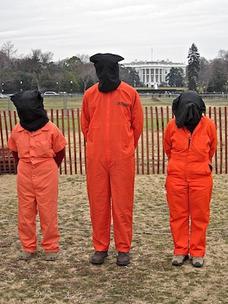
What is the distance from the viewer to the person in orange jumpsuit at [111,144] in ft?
15.5

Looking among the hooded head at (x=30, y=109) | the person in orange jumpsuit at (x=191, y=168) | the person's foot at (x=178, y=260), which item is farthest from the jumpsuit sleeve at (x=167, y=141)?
the hooded head at (x=30, y=109)

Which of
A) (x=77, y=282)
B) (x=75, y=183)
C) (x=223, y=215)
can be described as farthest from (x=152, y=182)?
(x=77, y=282)

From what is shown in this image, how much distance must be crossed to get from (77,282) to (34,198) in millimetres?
1024

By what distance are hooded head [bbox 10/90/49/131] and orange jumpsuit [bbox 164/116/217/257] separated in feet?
4.23

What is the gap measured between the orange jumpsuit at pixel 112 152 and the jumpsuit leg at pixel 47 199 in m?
0.43

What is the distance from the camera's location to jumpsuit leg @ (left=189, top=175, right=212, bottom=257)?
4.71 m

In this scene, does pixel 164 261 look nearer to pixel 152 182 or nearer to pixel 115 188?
pixel 115 188

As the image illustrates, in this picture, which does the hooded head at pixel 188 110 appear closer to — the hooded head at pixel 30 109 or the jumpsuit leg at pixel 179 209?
the jumpsuit leg at pixel 179 209

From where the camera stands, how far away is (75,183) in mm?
9523

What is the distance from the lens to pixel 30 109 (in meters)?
4.95

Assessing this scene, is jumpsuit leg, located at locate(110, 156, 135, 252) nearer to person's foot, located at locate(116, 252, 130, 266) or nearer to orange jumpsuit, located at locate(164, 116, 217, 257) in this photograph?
person's foot, located at locate(116, 252, 130, 266)

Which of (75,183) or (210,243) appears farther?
(75,183)

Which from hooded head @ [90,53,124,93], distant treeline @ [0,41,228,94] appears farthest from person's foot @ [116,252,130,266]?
distant treeline @ [0,41,228,94]

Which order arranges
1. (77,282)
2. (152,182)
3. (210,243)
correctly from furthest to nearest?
(152,182), (210,243), (77,282)
